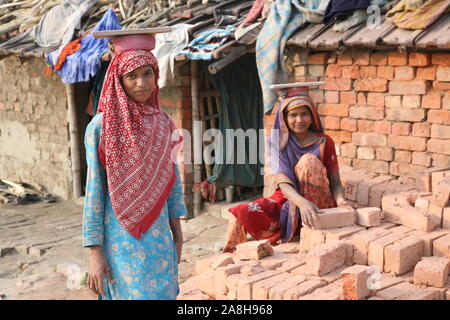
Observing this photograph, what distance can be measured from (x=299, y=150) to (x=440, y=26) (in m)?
1.68

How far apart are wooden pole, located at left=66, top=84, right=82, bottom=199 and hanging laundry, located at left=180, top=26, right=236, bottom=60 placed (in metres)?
3.20

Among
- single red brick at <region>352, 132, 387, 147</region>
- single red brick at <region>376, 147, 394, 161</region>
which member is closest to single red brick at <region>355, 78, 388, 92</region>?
single red brick at <region>352, 132, 387, 147</region>

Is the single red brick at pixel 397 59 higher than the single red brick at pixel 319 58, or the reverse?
the single red brick at pixel 319 58

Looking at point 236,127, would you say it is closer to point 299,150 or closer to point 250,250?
point 299,150

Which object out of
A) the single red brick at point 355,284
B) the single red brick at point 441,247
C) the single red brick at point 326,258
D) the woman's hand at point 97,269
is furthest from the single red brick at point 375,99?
the woman's hand at point 97,269

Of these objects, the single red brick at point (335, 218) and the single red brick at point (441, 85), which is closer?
the single red brick at point (335, 218)

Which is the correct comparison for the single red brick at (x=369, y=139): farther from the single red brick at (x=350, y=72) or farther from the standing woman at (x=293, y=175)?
the standing woman at (x=293, y=175)

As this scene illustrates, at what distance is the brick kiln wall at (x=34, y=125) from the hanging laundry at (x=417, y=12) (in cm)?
626

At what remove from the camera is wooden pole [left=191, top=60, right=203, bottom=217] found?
27.3ft

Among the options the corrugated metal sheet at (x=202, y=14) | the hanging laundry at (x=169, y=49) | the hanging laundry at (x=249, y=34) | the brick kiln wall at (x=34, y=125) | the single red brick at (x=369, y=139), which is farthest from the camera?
the brick kiln wall at (x=34, y=125)

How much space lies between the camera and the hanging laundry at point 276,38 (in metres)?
6.43

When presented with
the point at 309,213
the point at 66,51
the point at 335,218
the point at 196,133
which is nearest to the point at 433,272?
the point at 335,218

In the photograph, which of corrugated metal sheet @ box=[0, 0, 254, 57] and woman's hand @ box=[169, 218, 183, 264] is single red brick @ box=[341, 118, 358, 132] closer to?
corrugated metal sheet @ box=[0, 0, 254, 57]

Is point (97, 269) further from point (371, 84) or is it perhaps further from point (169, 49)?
point (169, 49)
